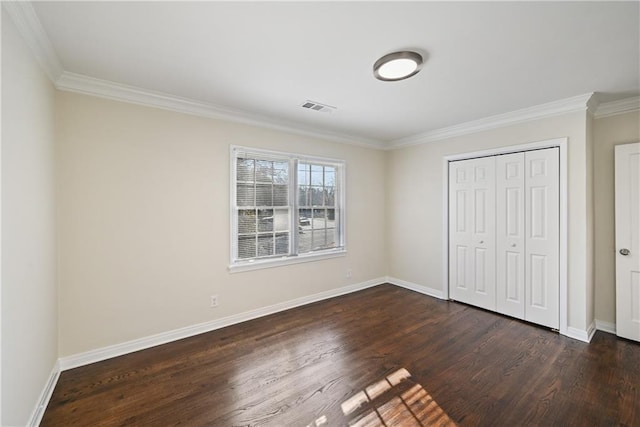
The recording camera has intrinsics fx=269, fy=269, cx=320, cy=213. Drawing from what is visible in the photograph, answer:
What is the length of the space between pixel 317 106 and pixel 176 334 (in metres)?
2.99

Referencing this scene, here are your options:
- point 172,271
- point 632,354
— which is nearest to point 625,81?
point 632,354

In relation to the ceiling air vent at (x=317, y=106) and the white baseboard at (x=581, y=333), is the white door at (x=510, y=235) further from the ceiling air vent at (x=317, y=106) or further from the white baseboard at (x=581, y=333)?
the ceiling air vent at (x=317, y=106)

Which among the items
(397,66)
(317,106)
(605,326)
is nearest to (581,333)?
(605,326)

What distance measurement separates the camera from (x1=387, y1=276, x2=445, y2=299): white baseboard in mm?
4229

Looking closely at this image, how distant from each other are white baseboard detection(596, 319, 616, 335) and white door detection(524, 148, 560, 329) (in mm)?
501

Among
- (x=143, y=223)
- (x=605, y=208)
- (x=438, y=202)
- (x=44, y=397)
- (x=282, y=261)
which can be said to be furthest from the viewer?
(x=438, y=202)

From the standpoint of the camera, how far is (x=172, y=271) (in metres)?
2.89

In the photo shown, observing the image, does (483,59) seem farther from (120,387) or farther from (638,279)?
(120,387)

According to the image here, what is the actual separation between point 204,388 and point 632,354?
395cm

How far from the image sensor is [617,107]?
2.93 metres

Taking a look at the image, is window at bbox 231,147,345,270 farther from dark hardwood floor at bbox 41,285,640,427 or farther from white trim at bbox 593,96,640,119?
white trim at bbox 593,96,640,119

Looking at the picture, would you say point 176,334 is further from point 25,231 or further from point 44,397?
point 25,231

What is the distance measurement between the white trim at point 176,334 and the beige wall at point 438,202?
1.43 m

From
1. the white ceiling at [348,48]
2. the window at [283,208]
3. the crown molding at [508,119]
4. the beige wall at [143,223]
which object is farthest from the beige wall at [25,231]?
the crown molding at [508,119]
